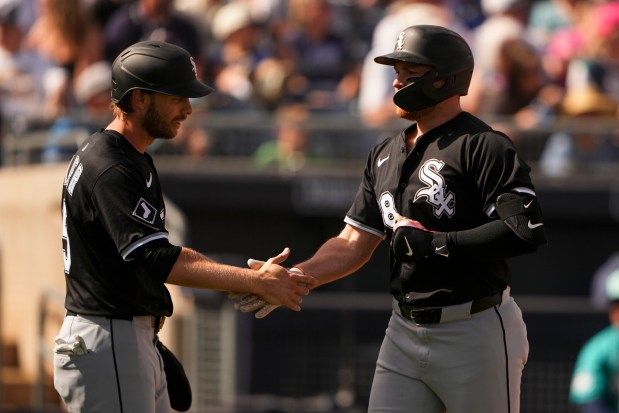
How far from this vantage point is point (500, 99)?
11047 millimetres

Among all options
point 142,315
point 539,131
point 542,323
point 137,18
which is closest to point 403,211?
point 142,315

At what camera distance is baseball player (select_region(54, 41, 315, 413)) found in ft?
17.6

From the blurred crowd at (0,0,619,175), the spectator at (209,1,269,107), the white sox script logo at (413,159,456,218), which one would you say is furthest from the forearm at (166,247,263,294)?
the spectator at (209,1,269,107)

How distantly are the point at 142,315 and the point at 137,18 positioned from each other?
7151 mm

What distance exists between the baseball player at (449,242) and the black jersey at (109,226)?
0.61 metres

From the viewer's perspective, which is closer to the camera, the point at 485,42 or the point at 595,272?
the point at 595,272

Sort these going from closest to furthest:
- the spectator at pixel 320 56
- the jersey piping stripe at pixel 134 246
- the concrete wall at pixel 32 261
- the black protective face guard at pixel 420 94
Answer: the jersey piping stripe at pixel 134 246, the black protective face guard at pixel 420 94, the concrete wall at pixel 32 261, the spectator at pixel 320 56

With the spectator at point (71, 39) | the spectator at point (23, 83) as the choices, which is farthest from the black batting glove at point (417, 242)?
the spectator at point (23, 83)

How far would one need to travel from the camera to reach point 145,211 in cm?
539

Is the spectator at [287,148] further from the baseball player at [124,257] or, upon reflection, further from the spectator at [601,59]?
the baseball player at [124,257]

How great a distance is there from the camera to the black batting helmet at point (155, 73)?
217 inches

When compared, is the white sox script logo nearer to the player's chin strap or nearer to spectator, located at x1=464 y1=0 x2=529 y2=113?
the player's chin strap

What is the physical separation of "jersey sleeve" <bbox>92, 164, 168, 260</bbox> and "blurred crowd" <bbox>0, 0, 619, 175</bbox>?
5066 mm

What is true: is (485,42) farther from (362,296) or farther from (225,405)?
(225,405)
